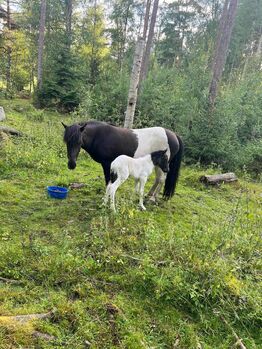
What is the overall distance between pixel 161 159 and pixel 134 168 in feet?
1.79

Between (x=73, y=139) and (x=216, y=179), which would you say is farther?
(x=216, y=179)

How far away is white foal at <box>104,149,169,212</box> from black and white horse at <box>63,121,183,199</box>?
12.9 inches

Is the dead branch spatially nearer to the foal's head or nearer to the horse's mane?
the horse's mane

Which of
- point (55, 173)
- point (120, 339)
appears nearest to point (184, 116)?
point (55, 173)

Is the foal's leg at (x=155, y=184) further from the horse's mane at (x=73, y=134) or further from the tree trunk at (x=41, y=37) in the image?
the tree trunk at (x=41, y=37)

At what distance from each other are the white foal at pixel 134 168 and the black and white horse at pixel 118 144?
1.08ft

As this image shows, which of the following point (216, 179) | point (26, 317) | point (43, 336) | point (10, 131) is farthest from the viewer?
point (10, 131)

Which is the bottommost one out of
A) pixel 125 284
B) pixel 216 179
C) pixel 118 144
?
pixel 216 179

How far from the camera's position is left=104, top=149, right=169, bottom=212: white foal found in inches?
169

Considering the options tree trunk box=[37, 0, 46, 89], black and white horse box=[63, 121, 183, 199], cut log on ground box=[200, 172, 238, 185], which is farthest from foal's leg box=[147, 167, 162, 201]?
tree trunk box=[37, 0, 46, 89]

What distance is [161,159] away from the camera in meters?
4.74

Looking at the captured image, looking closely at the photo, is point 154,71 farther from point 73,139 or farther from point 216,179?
point 73,139

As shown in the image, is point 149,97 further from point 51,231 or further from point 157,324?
point 157,324

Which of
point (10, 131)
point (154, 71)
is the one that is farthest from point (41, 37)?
point (10, 131)
